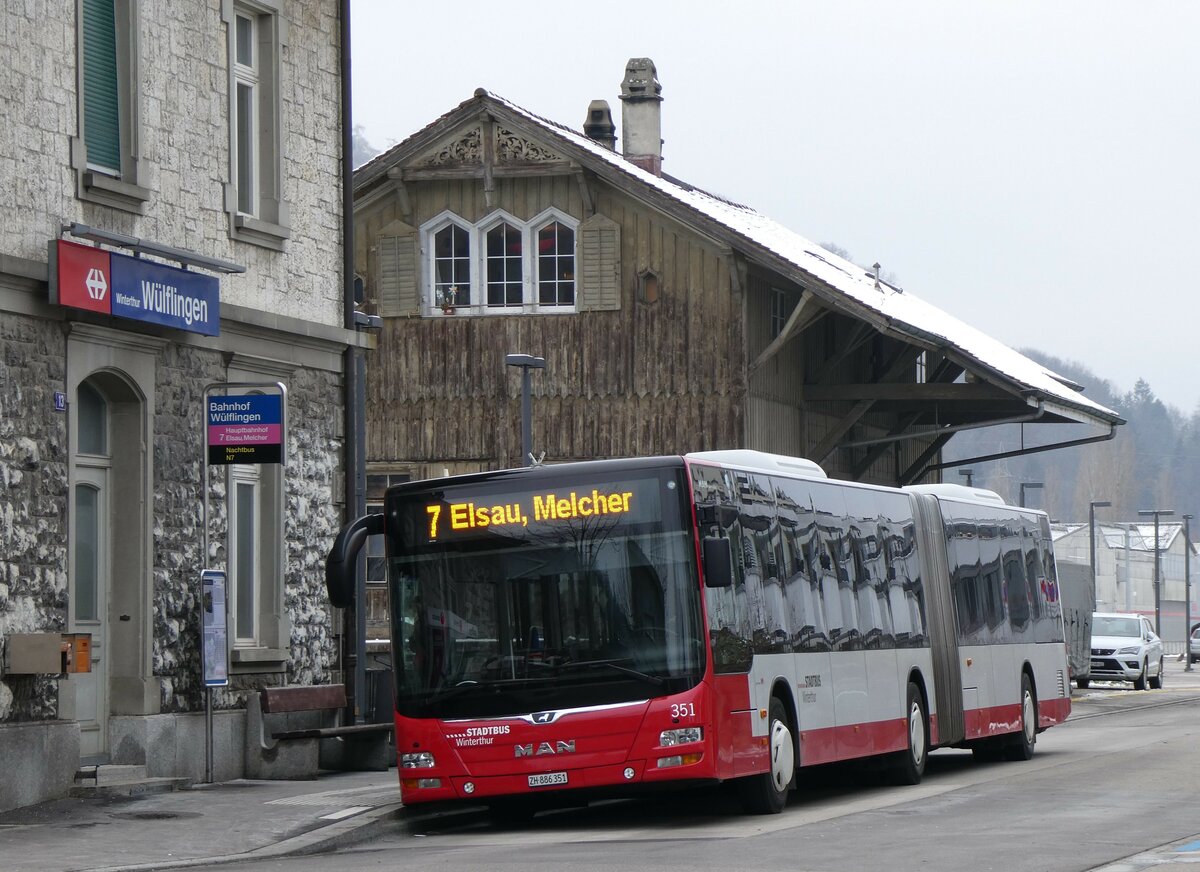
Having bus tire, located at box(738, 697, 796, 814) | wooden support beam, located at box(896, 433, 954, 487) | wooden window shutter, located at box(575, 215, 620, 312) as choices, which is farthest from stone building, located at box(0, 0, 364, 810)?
wooden support beam, located at box(896, 433, 954, 487)

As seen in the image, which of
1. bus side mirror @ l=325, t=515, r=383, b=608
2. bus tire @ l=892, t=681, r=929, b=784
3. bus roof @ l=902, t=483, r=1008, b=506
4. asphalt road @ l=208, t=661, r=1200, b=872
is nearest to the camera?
asphalt road @ l=208, t=661, r=1200, b=872

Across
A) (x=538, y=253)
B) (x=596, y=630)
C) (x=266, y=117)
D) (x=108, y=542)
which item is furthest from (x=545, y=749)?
(x=538, y=253)

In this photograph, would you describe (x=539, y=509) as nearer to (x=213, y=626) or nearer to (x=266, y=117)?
(x=213, y=626)

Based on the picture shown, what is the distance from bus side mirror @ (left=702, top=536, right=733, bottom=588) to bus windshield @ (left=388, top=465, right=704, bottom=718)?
278mm

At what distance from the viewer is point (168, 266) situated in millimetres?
18719

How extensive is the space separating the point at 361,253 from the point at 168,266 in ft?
53.8

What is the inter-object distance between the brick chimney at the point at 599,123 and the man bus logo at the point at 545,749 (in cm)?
2637

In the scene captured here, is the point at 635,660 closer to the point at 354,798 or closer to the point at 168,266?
the point at 354,798

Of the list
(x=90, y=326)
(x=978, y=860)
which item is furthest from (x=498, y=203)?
(x=978, y=860)

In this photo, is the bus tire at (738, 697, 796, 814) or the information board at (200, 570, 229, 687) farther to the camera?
the information board at (200, 570, 229, 687)

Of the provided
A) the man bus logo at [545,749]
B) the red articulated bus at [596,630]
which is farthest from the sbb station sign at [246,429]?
the man bus logo at [545,749]

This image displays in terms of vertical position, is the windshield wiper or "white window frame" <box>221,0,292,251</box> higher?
"white window frame" <box>221,0,292,251</box>

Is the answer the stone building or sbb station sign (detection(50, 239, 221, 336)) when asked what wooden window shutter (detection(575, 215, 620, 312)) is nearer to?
the stone building

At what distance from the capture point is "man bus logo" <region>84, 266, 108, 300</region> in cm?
1759
